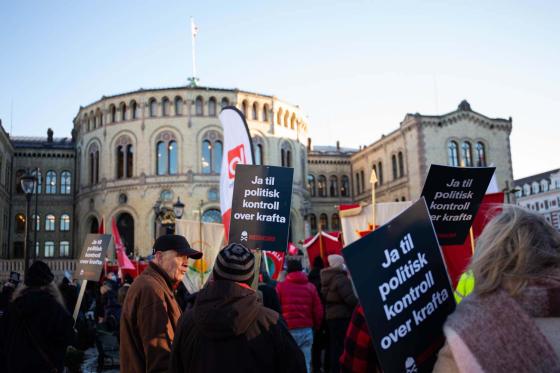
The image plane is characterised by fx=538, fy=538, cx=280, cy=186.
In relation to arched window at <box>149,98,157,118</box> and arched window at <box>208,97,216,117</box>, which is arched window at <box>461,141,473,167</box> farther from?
arched window at <box>149,98,157,118</box>

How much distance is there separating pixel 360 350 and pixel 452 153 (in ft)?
138

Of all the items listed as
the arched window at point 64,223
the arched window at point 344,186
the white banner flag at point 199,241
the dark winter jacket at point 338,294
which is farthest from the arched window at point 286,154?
the dark winter jacket at point 338,294

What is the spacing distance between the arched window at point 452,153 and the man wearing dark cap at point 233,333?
42.0 metres

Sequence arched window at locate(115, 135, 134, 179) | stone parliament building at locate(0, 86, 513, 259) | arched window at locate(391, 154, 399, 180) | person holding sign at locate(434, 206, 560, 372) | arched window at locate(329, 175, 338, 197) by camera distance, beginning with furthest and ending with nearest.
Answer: arched window at locate(329, 175, 338, 197) < arched window at locate(391, 154, 399, 180) < arched window at locate(115, 135, 134, 179) < stone parliament building at locate(0, 86, 513, 259) < person holding sign at locate(434, 206, 560, 372)

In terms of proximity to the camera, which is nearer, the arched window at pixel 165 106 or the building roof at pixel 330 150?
the arched window at pixel 165 106

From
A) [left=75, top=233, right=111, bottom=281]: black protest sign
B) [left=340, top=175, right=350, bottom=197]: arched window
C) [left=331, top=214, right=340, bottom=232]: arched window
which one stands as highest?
[left=340, top=175, right=350, bottom=197]: arched window

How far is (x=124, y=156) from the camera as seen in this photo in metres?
42.0

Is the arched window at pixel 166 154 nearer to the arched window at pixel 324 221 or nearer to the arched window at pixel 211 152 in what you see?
the arched window at pixel 211 152

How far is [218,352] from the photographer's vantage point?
109 inches

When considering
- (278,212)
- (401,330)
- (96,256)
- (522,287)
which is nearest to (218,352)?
(401,330)

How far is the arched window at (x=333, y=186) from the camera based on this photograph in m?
54.4

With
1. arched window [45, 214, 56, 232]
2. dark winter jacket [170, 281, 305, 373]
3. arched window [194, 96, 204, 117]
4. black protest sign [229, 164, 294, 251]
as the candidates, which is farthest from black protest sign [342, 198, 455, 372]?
arched window [45, 214, 56, 232]

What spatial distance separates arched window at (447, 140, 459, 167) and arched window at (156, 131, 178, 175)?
2140 cm

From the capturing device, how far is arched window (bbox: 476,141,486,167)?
42.8 meters
